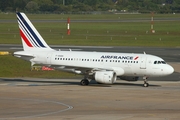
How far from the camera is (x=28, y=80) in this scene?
68.2 metres

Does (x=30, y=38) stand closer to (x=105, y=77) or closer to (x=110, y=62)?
(x=110, y=62)

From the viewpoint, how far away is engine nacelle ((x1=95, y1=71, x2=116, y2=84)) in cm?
6094

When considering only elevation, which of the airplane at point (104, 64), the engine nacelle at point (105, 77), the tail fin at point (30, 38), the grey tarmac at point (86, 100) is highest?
the tail fin at point (30, 38)

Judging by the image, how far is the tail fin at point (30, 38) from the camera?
6631 centimetres

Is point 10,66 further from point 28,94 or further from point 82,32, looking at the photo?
point 82,32

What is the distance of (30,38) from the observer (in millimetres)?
66688

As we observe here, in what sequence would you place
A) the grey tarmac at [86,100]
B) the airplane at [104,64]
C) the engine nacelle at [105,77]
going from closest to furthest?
the grey tarmac at [86,100], the engine nacelle at [105,77], the airplane at [104,64]

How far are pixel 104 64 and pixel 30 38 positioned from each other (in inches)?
384

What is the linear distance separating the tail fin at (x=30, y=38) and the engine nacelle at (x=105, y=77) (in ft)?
26.3

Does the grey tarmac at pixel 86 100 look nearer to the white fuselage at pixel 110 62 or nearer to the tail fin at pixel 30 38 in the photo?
the white fuselage at pixel 110 62

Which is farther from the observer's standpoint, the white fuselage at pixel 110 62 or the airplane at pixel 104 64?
the white fuselage at pixel 110 62

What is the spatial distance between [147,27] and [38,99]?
378 feet

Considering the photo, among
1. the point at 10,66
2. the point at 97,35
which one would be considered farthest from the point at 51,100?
the point at 97,35

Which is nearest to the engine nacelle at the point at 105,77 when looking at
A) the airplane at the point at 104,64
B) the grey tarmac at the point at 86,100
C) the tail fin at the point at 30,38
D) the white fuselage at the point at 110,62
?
the airplane at the point at 104,64
